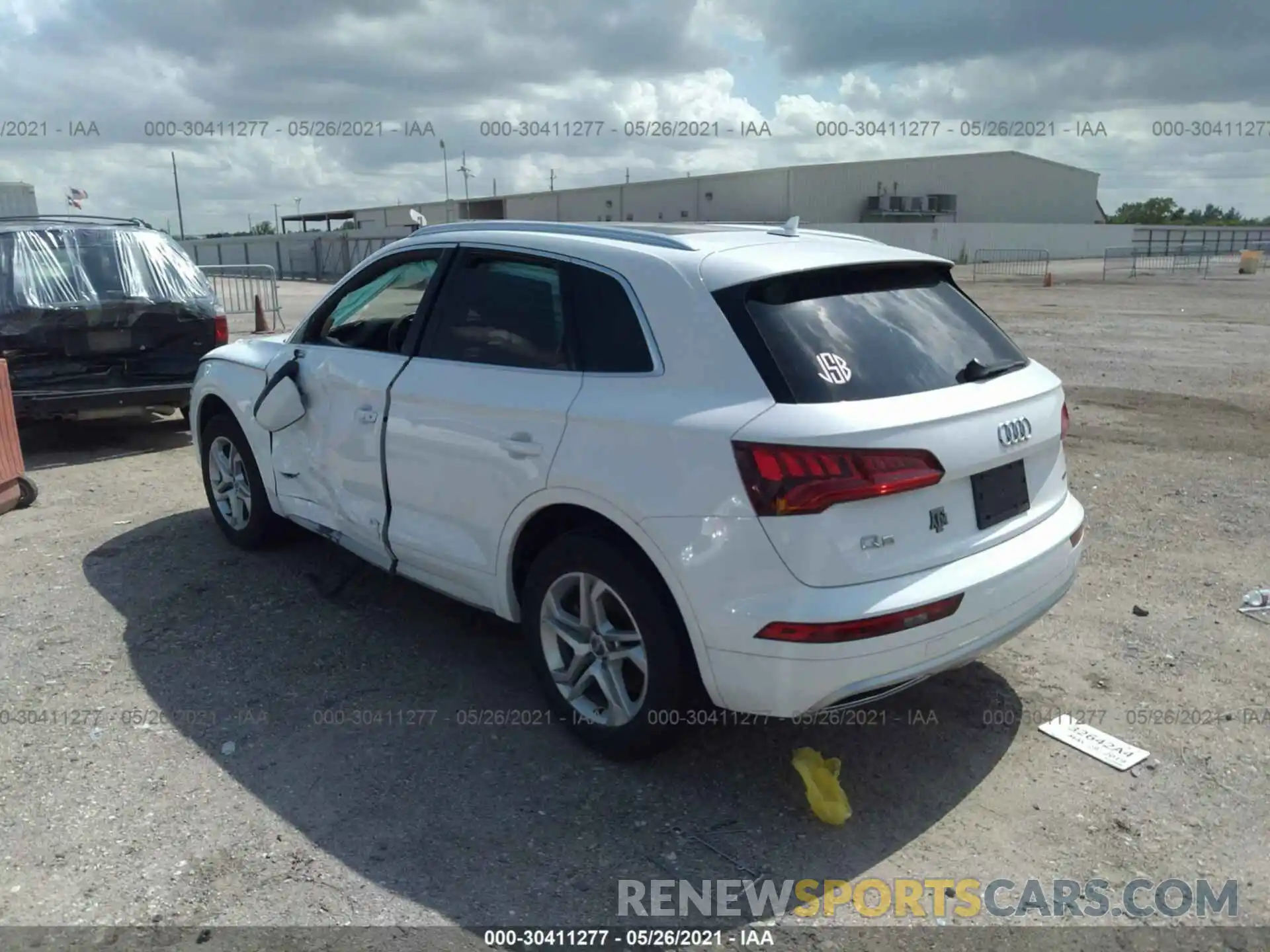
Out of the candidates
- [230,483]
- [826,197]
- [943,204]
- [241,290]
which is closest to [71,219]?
[230,483]

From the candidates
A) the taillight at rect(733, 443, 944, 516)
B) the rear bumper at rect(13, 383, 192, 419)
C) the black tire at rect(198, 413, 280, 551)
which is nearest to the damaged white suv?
the taillight at rect(733, 443, 944, 516)

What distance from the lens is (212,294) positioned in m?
9.16

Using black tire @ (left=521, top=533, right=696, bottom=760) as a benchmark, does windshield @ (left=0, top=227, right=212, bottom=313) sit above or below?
above

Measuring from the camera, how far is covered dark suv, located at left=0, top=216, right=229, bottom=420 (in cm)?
799

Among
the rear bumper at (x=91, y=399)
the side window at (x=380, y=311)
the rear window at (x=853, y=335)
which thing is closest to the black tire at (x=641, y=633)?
the rear window at (x=853, y=335)

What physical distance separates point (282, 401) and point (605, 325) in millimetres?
2174

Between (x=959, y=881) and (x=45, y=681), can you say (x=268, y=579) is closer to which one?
(x=45, y=681)

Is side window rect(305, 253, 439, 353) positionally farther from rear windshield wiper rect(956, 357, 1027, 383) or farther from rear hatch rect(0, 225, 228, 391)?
rear hatch rect(0, 225, 228, 391)

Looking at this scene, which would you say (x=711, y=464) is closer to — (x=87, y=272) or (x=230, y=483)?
(x=230, y=483)

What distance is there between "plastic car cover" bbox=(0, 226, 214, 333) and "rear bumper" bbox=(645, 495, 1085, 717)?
22.8 feet

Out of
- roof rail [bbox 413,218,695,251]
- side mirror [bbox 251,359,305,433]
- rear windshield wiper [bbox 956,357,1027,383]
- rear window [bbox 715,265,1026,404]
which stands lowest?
A: side mirror [bbox 251,359,305,433]

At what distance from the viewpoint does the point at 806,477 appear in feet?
9.77

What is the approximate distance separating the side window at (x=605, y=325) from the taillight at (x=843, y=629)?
98 centimetres

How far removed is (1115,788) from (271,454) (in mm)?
4224
